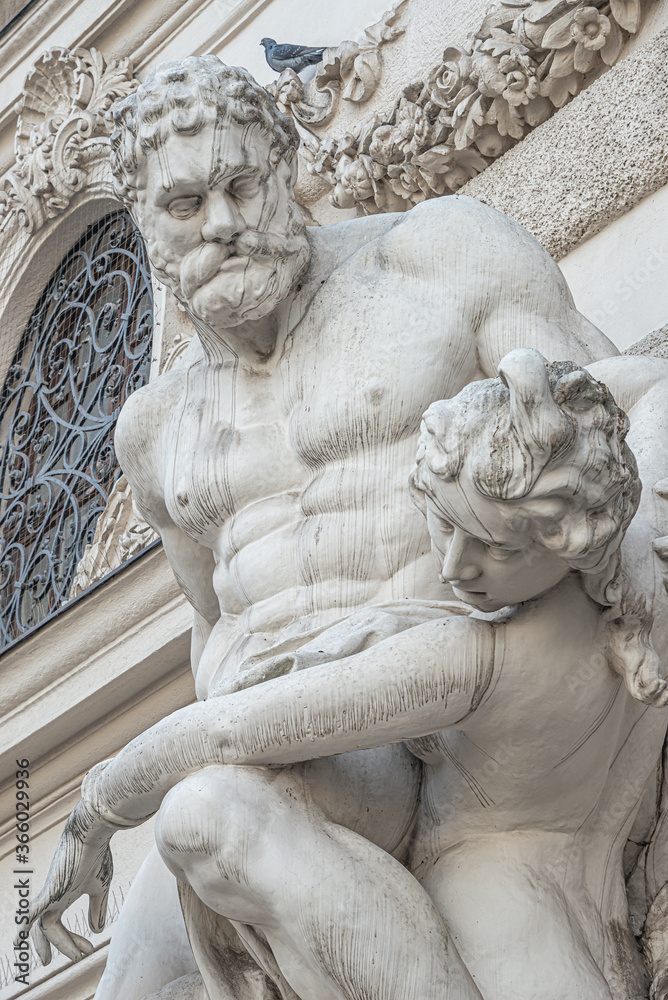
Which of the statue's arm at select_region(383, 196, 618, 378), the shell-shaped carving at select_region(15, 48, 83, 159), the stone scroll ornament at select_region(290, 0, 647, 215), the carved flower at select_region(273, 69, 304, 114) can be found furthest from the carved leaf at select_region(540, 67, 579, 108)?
the shell-shaped carving at select_region(15, 48, 83, 159)

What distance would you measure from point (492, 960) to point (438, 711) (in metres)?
0.33

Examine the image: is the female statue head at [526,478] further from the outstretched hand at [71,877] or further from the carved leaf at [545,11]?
the carved leaf at [545,11]

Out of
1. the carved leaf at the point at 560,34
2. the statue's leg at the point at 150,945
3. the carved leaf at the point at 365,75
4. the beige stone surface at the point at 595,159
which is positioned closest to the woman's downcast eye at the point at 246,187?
the statue's leg at the point at 150,945

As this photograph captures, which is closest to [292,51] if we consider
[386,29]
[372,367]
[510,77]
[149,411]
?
[386,29]

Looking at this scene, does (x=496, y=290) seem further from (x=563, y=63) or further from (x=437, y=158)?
(x=437, y=158)

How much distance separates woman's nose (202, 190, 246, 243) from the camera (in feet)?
7.87

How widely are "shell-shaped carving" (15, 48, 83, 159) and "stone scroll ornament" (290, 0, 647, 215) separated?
1808mm

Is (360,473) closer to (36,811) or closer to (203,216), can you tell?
(203,216)

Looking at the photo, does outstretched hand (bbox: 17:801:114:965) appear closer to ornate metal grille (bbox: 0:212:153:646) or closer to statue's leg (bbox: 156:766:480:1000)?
statue's leg (bbox: 156:766:480:1000)

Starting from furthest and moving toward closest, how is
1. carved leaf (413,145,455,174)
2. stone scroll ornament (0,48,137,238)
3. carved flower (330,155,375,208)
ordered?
stone scroll ornament (0,48,137,238), carved flower (330,155,375,208), carved leaf (413,145,455,174)

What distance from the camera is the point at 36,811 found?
187 inches

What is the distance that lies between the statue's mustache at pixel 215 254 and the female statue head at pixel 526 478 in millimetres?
619

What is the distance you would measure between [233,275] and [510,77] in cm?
148

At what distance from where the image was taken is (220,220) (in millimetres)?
2396
